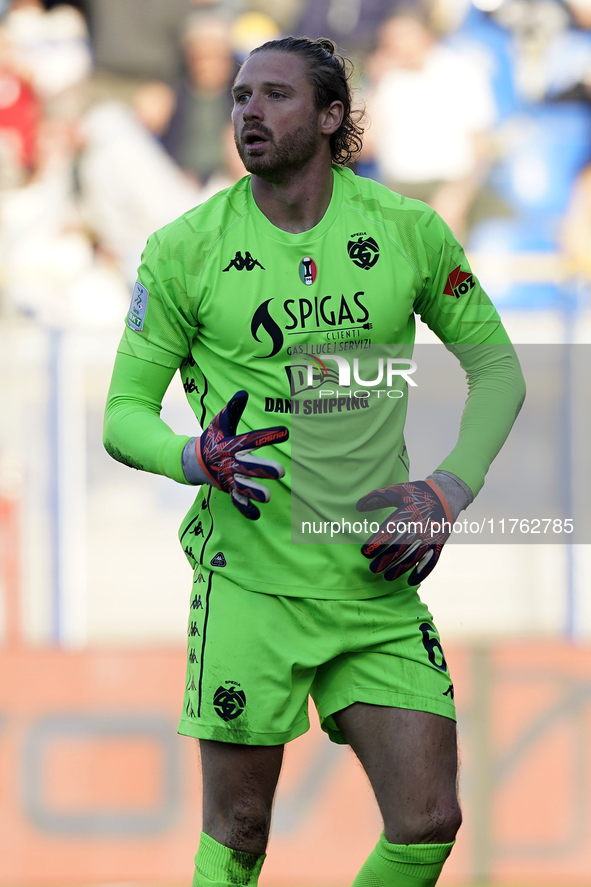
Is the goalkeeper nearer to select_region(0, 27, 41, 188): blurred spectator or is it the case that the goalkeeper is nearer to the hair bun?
the hair bun

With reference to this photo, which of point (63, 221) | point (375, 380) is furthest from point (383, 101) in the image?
point (375, 380)

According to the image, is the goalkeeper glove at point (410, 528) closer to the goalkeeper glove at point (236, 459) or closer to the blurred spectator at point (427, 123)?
the goalkeeper glove at point (236, 459)

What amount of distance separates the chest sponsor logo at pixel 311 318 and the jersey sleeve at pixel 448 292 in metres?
0.20

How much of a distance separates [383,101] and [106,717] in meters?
3.68

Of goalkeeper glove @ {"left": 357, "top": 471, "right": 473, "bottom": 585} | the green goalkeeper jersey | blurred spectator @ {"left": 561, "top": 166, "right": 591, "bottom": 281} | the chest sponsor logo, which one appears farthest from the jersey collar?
blurred spectator @ {"left": 561, "top": 166, "right": 591, "bottom": 281}

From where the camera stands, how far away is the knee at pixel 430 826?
2.31 metres

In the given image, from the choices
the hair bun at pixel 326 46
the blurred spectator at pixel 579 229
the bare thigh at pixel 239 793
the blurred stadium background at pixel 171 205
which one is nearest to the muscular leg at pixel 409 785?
the bare thigh at pixel 239 793

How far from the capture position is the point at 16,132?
A: 6.22m

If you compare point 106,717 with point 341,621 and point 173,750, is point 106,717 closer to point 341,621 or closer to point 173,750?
point 173,750

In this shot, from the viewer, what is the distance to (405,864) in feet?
7.68

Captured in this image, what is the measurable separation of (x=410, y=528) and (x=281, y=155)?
83 cm

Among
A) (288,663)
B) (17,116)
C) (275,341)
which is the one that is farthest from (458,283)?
(17,116)

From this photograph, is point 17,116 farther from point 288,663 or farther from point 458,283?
point 288,663

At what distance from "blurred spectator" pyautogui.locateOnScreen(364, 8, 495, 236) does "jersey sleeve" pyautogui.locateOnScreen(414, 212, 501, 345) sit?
3.72 metres
